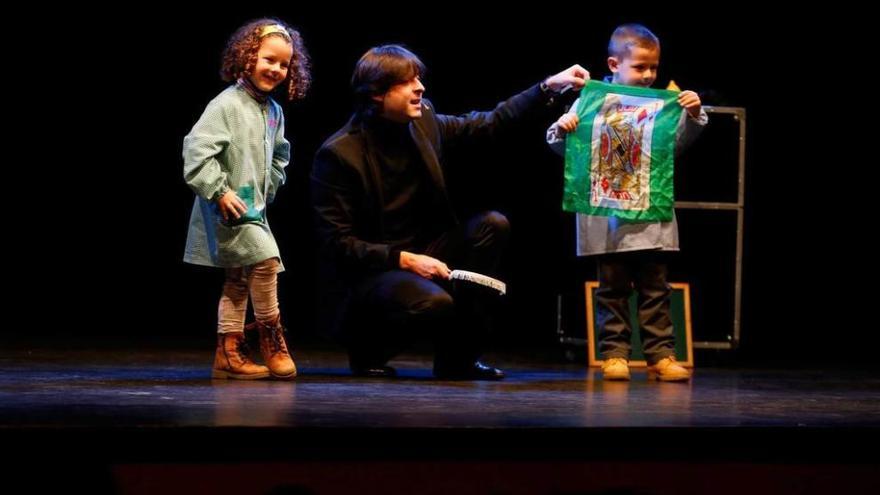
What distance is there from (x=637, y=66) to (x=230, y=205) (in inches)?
50.0

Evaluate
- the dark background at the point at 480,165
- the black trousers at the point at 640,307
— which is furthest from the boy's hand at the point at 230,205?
the dark background at the point at 480,165

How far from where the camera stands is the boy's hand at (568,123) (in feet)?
12.1

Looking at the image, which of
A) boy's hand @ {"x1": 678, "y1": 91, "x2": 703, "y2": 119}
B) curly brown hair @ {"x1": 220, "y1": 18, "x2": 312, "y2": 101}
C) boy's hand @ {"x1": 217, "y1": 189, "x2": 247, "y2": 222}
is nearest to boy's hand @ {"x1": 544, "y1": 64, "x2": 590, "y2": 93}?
boy's hand @ {"x1": 678, "y1": 91, "x2": 703, "y2": 119}

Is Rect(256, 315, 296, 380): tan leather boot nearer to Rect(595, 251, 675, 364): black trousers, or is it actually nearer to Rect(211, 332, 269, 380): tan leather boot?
Rect(211, 332, 269, 380): tan leather boot

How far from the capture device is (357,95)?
3.62 metres

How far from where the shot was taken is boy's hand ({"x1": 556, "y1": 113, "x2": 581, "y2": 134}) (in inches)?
145

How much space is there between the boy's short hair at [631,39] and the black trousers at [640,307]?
0.59 m

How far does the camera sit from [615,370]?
3596mm

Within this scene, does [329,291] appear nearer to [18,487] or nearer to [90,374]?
[90,374]

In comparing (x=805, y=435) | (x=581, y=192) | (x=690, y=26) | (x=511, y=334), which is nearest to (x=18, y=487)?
(x=805, y=435)

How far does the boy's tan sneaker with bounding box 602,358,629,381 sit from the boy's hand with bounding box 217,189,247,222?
3.68 ft

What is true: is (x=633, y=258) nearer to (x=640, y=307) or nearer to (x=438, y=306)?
(x=640, y=307)

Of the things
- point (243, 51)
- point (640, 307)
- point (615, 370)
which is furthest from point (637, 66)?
point (243, 51)

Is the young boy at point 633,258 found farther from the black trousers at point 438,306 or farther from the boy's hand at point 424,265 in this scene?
the boy's hand at point 424,265
